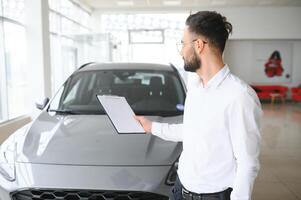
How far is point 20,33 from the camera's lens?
26.0 feet

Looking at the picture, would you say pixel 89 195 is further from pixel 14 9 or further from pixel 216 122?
pixel 14 9

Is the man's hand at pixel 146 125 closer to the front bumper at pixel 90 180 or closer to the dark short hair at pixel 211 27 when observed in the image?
the front bumper at pixel 90 180

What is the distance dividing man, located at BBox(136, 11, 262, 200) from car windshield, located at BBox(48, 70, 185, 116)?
162 cm

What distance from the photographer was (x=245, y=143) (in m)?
1.24

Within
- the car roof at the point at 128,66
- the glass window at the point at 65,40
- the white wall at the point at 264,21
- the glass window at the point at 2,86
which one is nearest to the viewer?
the car roof at the point at 128,66

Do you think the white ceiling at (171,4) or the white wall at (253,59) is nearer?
the white ceiling at (171,4)

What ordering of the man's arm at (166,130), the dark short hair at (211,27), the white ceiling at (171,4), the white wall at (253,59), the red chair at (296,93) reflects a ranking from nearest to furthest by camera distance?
the dark short hair at (211,27) → the man's arm at (166,130) → the white ceiling at (171,4) → the red chair at (296,93) → the white wall at (253,59)

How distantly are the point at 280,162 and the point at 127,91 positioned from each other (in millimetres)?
2883

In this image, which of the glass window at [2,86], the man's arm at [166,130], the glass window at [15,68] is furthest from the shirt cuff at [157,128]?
the glass window at [15,68]

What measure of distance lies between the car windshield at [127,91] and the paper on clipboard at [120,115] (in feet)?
3.68

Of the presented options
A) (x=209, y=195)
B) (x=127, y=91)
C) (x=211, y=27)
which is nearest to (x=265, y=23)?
(x=127, y=91)

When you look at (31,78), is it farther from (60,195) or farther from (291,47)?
(291,47)

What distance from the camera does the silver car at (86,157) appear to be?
204 centimetres

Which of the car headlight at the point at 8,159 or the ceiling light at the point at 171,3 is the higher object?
the ceiling light at the point at 171,3
